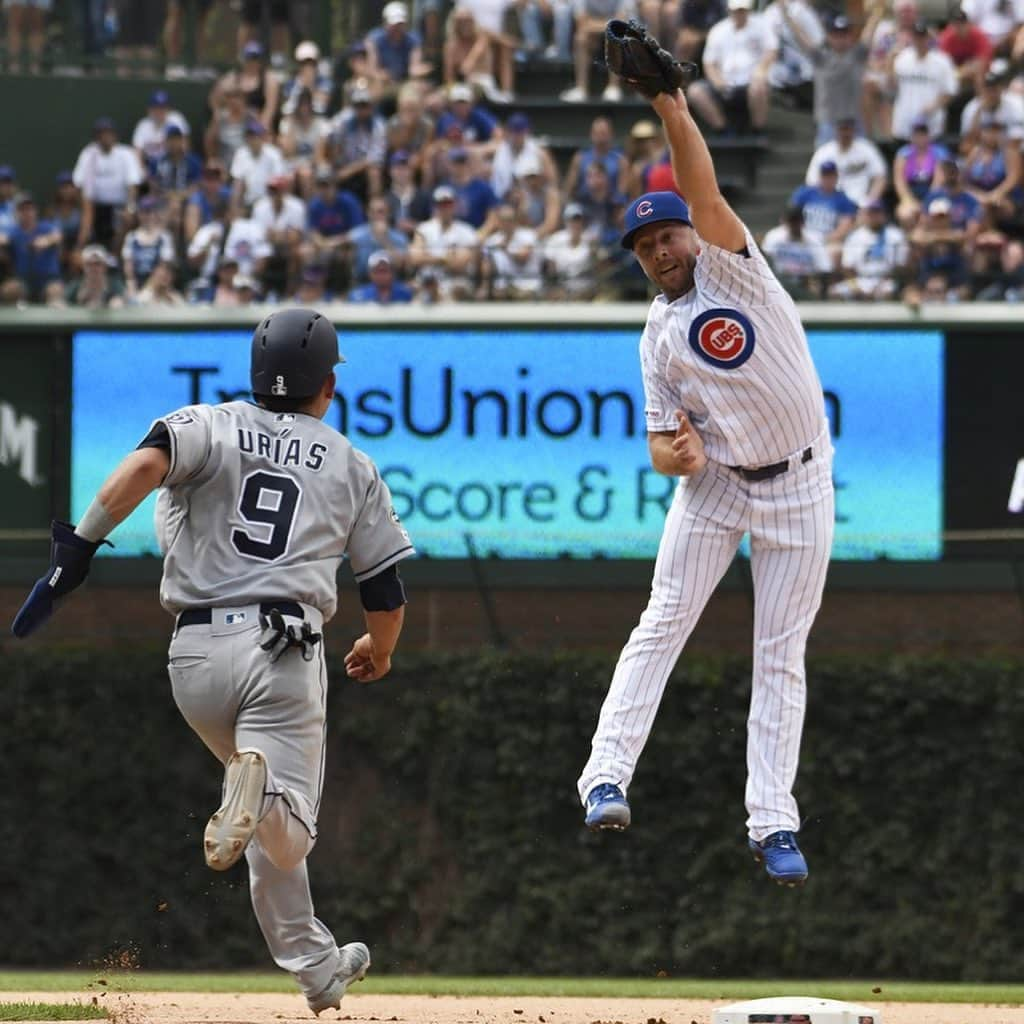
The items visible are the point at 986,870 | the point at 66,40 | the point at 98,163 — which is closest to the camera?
the point at 986,870

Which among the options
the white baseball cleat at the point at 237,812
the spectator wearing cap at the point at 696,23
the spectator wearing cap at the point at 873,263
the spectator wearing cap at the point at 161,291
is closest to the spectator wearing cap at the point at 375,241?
the spectator wearing cap at the point at 161,291

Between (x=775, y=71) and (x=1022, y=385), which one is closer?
(x=1022, y=385)

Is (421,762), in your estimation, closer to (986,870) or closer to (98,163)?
(986,870)

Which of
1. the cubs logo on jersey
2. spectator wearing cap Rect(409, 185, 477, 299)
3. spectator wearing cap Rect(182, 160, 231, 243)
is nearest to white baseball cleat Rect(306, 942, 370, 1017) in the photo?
the cubs logo on jersey

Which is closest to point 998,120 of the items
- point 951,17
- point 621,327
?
point 951,17

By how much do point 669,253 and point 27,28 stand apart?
12.7 m

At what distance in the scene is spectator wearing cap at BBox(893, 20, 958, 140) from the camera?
15.9 m

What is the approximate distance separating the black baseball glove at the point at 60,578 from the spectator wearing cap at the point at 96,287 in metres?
8.83

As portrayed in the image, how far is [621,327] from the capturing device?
14.3 metres

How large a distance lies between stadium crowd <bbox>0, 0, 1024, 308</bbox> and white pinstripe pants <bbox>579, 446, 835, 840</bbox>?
6.46m

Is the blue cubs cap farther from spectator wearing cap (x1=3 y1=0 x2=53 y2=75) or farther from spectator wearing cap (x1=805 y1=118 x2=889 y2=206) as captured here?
spectator wearing cap (x1=3 y1=0 x2=53 y2=75)

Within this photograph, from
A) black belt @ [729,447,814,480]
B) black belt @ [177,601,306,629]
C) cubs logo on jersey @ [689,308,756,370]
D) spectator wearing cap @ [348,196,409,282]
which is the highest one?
spectator wearing cap @ [348,196,409,282]

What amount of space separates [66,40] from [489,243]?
17.8ft

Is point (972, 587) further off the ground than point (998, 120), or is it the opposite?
point (998, 120)
